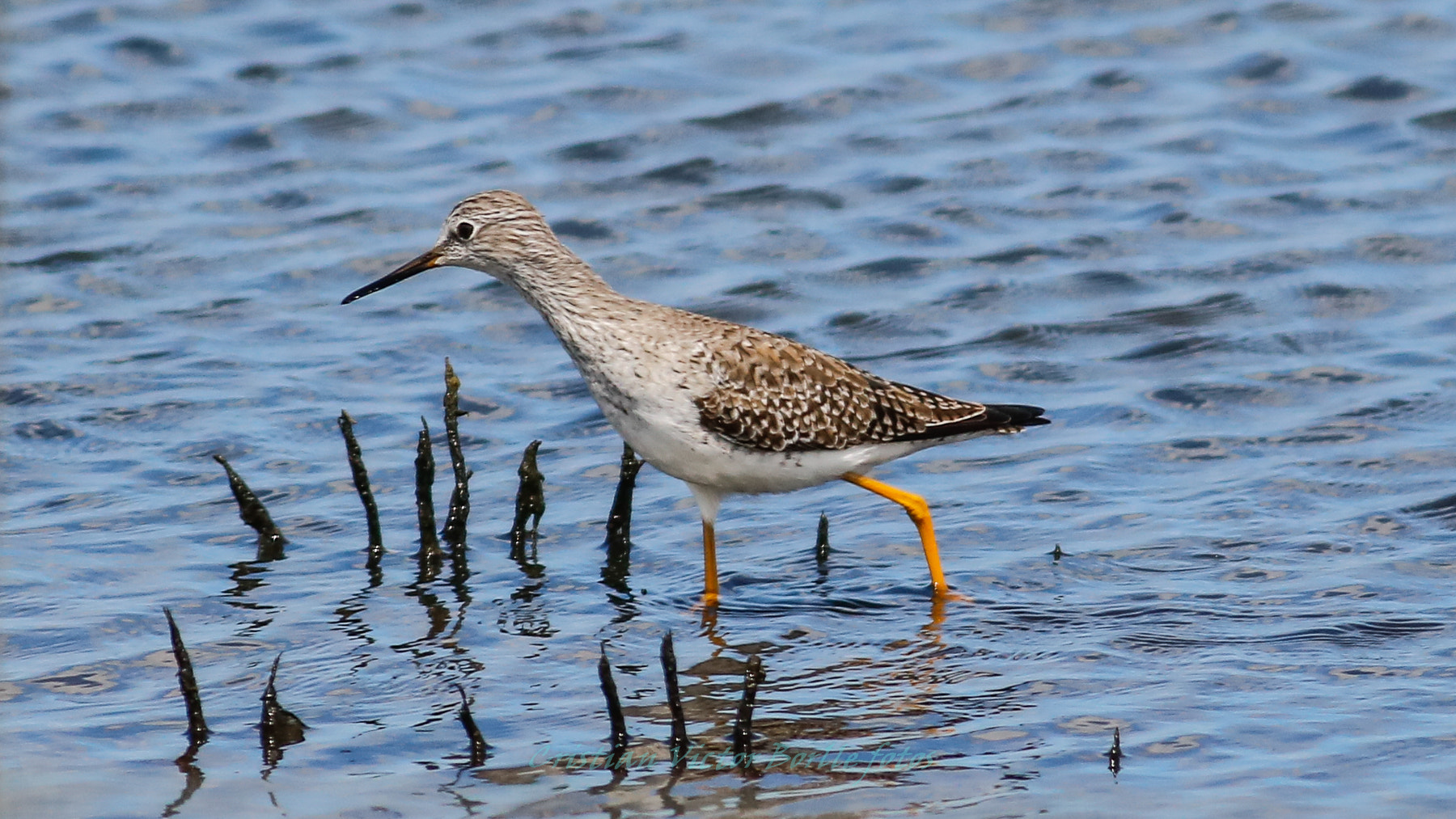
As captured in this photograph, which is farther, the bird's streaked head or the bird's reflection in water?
the bird's streaked head

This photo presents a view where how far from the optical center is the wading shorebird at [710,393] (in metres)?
9.64

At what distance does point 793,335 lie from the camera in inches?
579

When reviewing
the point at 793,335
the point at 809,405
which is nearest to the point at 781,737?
the point at 809,405

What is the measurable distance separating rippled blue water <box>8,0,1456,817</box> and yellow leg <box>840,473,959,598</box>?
18 cm

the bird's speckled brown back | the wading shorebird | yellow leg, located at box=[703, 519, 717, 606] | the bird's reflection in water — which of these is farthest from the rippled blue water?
the bird's speckled brown back

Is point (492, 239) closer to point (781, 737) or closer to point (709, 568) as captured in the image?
point (709, 568)

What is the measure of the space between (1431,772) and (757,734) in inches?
117

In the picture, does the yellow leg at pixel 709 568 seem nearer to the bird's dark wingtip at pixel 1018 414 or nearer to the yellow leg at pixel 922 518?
the yellow leg at pixel 922 518

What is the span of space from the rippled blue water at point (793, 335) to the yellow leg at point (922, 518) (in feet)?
0.58

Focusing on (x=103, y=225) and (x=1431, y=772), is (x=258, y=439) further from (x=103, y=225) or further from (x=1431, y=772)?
(x=1431, y=772)

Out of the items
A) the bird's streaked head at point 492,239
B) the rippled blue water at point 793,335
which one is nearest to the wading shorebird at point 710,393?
the bird's streaked head at point 492,239

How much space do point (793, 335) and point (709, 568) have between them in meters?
4.81

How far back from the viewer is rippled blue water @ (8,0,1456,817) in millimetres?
8312

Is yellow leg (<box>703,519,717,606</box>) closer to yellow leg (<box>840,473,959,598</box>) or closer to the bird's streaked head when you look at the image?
yellow leg (<box>840,473,959,598</box>)
